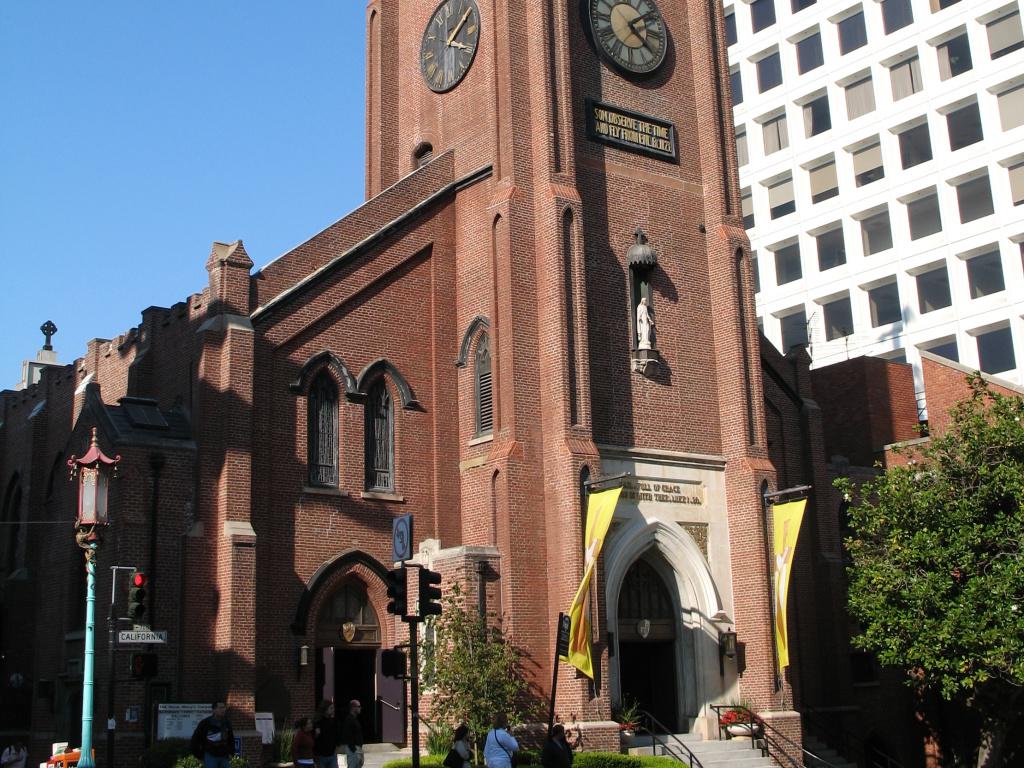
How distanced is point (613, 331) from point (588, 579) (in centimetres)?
655

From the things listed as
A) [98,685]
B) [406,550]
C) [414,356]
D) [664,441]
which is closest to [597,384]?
[664,441]

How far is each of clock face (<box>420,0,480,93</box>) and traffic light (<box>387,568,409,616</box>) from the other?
16367mm

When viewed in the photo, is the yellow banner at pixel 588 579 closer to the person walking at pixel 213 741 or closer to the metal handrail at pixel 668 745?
the metal handrail at pixel 668 745

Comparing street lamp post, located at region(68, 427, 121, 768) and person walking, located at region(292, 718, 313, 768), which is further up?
street lamp post, located at region(68, 427, 121, 768)

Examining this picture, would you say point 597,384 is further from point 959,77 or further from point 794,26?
point 794,26

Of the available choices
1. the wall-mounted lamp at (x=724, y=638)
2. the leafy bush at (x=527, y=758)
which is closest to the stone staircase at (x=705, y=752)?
the wall-mounted lamp at (x=724, y=638)

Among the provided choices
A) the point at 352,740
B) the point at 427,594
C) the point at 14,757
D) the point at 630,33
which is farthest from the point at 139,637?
the point at 630,33

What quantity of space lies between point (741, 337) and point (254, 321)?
11.4 m

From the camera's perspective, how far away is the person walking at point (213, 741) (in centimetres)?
1764

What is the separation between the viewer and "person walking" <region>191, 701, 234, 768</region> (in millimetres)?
17641

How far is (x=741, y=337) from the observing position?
30062 mm

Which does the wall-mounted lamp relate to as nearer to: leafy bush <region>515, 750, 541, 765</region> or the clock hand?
leafy bush <region>515, 750, 541, 765</region>

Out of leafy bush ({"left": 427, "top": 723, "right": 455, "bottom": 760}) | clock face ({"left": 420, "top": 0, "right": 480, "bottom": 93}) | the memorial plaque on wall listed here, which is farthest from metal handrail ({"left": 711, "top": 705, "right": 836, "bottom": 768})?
clock face ({"left": 420, "top": 0, "right": 480, "bottom": 93})

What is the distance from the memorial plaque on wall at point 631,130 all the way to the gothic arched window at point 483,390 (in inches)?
230
